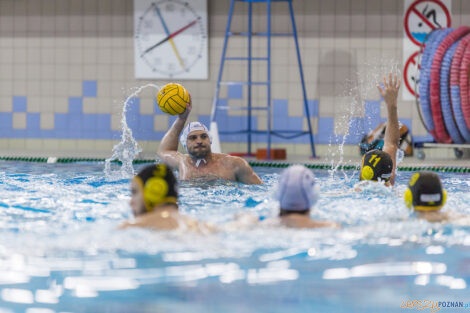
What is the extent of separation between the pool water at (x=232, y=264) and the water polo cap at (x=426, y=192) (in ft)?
0.39

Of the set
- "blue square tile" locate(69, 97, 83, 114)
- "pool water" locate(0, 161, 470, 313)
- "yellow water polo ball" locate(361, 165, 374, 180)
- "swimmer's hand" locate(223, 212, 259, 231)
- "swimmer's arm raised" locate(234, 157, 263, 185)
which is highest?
"blue square tile" locate(69, 97, 83, 114)

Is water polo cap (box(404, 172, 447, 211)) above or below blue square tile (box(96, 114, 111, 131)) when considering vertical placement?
below

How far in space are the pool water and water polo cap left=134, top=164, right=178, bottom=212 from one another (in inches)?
6.1

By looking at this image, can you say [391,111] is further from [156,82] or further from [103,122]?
[103,122]

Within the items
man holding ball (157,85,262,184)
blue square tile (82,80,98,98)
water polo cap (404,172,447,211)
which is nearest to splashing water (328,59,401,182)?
blue square tile (82,80,98,98)

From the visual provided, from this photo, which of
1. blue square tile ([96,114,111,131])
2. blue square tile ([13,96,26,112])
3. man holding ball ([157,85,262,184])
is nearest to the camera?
man holding ball ([157,85,262,184])

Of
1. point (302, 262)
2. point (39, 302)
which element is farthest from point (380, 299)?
point (39, 302)

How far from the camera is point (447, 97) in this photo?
8.72 m

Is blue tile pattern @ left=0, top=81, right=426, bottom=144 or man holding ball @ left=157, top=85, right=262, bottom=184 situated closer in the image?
man holding ball @ left=157, top=85, right=262, bottom=184

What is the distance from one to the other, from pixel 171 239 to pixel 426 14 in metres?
7.92

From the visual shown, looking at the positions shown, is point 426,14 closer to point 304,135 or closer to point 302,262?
point 304,135

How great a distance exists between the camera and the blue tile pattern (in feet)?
33.4

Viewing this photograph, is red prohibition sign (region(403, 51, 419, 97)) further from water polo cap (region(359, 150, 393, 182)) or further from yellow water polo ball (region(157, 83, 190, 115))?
water polo cap (region(359, 150, 393, 182))

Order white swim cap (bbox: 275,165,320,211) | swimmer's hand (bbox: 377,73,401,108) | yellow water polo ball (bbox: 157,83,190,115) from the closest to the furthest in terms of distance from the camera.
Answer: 1. white swim cap (bbox: 275,165,320,211)
2. swimmer's hand (bbox: 377,73,401,108)
3. yellow water polo ball (bbox: 157,83,190,115)
